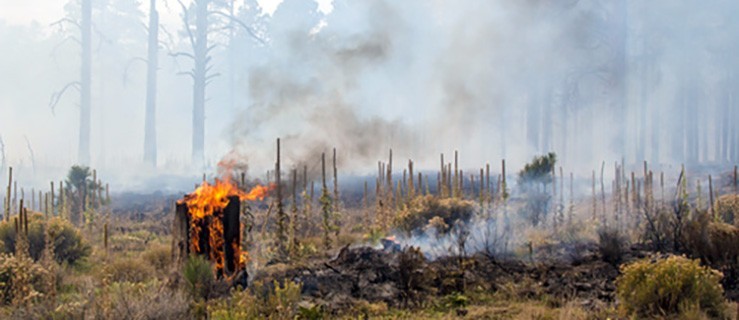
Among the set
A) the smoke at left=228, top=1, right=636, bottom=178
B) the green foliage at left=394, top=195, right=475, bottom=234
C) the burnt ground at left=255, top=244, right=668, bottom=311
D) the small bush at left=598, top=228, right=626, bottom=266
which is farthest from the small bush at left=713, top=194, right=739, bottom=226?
the smoke at left=228, top=1, right=636, bottom=178

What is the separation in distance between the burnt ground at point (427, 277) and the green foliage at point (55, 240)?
575 cm

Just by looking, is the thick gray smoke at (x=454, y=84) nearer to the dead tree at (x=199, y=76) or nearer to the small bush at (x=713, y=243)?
the dead tree at (x=199, y=76)

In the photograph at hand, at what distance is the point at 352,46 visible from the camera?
91.8ft

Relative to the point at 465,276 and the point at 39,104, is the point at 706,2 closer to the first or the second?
the point at 465,276

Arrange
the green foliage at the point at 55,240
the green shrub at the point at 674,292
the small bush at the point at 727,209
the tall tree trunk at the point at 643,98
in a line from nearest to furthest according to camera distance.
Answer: the green shrub at the point at 674,292, the green foliage at the point at 55,240, the small bush at the point at 727,209, the tall tree trunk at the point at 643,98

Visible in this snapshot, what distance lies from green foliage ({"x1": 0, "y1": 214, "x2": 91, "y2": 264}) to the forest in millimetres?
50

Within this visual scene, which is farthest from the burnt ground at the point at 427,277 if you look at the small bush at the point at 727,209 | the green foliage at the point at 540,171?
the green foliage at the point at 540,171

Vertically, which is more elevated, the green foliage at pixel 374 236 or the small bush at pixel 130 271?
the green foliage at pixel 374 236

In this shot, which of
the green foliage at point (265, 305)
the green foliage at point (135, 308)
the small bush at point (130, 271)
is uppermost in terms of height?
the green foliage at point (135, 308)

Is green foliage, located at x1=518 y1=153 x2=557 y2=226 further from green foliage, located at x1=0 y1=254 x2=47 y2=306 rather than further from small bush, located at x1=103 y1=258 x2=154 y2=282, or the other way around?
green foliage, located at x1=0 y1=254 x2=47 y2=306

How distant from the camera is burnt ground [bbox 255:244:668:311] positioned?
9977 mm

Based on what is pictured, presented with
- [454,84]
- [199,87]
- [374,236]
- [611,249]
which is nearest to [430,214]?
[374,236]

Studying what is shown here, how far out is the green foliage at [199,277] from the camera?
9.34 metres

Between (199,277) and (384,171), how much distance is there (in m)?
17.2
